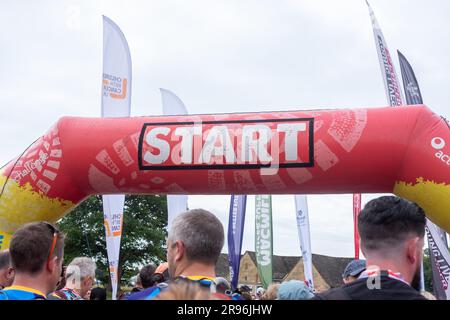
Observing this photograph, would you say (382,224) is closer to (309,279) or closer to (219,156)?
(219,156)

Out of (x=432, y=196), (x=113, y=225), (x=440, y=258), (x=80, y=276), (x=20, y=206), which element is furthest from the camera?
(x=113, y=225)

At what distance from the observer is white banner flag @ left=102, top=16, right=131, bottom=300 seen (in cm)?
904

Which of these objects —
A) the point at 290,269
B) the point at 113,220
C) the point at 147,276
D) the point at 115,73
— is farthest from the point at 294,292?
the point at 290,269

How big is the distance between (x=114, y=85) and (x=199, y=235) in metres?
7.22

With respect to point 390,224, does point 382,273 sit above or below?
below

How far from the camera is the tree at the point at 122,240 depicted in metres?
30.4

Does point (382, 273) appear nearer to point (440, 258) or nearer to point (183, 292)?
point (183, 292)

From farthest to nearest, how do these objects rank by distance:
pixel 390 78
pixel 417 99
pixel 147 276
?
pixel 417 99
pixel 390 78
pixel 147 276

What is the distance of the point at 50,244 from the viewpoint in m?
2.51

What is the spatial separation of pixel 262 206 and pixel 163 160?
1086cm

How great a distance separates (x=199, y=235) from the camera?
2.36 metres

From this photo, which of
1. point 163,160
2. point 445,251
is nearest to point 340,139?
point 163,160

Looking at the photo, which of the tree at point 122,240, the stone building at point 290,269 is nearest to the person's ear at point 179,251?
the tree at point 122,240

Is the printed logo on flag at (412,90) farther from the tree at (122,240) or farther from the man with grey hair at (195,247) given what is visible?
the tree at (122,240)
